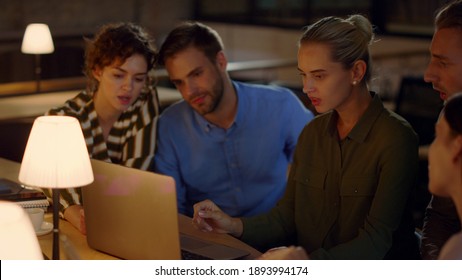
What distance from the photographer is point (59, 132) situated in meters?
1.80

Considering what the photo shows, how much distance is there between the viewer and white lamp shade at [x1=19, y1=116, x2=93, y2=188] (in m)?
1.80

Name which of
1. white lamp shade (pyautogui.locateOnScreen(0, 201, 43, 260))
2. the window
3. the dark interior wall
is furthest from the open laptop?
the dark interior wall

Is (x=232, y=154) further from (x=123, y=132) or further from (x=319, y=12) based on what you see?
(x=319, y=12)

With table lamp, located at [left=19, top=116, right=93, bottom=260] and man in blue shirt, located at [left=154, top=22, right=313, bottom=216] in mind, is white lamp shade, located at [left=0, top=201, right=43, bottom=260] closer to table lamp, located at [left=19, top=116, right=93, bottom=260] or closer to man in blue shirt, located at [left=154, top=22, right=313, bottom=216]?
table lamp, located at [left=19, top=116, right=93, bottom=260]

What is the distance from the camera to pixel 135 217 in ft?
6.19

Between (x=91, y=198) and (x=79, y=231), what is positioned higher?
(x=91, y=198)

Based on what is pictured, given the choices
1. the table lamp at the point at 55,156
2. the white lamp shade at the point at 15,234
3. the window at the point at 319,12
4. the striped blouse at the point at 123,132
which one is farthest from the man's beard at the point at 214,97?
the window at the point at 319,12

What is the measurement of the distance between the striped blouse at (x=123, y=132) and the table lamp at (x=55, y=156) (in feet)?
2.66

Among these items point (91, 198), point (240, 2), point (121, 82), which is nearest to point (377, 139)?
point (91, 198)

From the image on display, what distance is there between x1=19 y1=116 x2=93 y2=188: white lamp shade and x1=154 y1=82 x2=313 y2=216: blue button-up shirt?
959 mm

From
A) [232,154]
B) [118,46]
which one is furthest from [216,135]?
[118,46]

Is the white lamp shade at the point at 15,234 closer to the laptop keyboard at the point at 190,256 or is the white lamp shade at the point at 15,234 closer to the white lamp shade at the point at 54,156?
the white lamp shade at the point at 54,156

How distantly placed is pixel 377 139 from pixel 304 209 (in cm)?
32

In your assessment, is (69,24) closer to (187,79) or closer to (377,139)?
(187,79)
